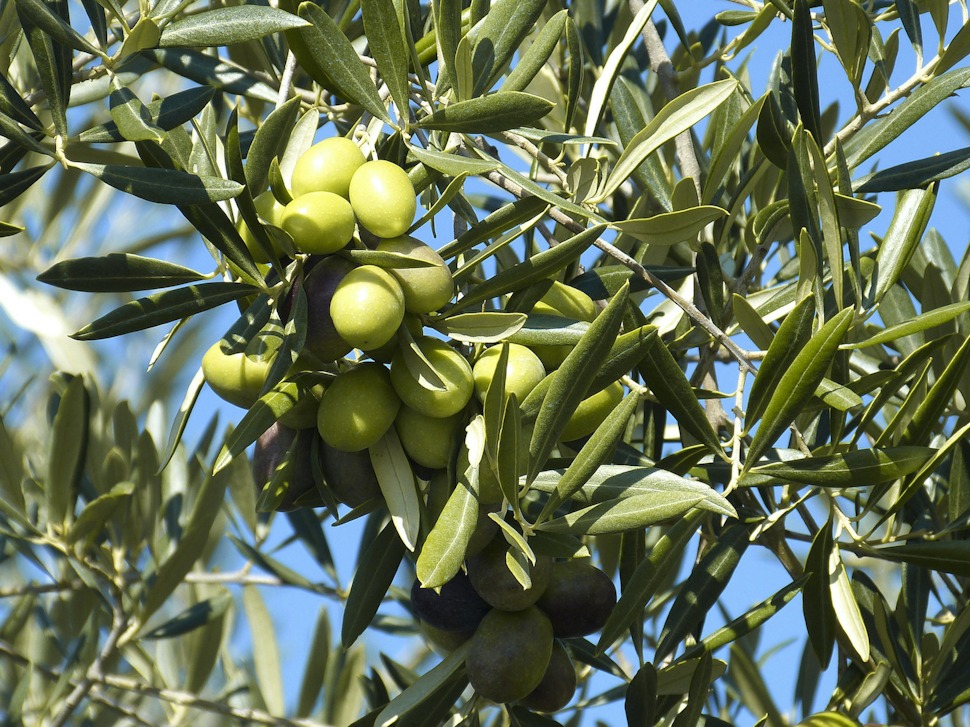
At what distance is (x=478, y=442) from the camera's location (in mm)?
946

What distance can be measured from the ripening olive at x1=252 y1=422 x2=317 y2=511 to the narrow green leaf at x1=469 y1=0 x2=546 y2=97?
0.36 metres

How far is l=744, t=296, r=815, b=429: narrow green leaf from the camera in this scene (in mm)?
965

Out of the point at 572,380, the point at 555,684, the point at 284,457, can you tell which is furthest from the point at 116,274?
the point at 555,684

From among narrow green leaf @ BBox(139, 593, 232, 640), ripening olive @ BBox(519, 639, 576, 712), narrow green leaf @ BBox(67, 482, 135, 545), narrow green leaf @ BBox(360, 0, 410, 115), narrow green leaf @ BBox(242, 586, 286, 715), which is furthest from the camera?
Result: narrow green leaf @ BBox(242, 586, 286, 715)

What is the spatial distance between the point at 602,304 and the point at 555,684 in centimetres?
41

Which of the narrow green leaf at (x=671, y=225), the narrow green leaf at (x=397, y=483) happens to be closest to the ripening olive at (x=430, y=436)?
the narrow green leaf at (x=397, y=483)

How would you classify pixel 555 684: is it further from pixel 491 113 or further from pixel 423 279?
pixel 491 113

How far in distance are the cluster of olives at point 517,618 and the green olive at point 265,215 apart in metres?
0.33

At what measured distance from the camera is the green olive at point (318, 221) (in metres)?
0.91

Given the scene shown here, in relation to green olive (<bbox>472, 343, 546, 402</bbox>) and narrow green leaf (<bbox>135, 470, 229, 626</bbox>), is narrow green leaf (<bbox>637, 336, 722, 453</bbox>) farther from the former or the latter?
narrow green leaf (<bbox>135, 470, 229, 626</bbox>)

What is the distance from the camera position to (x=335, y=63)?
958 millimetres

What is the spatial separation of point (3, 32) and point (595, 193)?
1.94ft

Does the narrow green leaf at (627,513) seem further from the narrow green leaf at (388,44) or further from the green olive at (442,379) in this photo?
the narrow green leaf at (388,44)

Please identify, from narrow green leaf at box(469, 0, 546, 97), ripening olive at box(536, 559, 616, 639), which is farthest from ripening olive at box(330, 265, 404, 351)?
ripening olive at box(536, 559, 616, 639)
